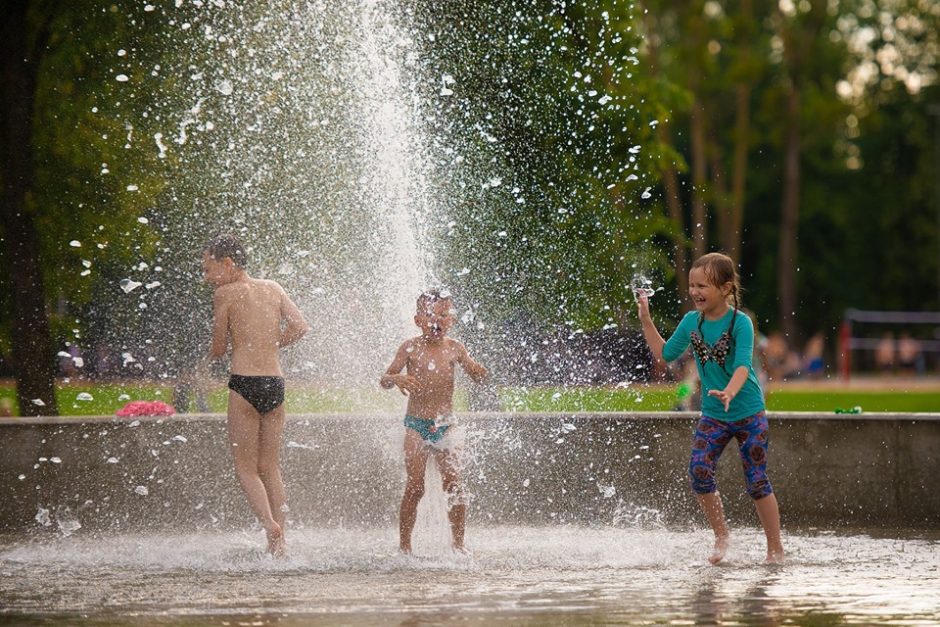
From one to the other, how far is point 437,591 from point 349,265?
212 inches

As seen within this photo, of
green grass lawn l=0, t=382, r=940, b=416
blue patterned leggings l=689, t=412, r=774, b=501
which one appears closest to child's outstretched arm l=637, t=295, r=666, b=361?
blue patterned leggings l=689, t=412, r=774, b=501

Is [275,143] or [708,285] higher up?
[275,143]

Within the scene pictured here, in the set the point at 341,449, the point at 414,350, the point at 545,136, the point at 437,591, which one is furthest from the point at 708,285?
the point at 545,136

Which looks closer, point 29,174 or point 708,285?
point 708,285

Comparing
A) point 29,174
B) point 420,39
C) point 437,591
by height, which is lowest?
point 437,591

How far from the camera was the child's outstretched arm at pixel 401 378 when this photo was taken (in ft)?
27.7

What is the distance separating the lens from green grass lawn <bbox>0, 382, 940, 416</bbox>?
11.6 metres

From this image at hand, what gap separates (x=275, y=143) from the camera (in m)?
13.5

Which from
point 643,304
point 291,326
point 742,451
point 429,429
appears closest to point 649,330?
point 643,304

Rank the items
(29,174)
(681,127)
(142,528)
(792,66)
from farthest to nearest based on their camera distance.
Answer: (681,127), (792,66), (29,174), (142,528)

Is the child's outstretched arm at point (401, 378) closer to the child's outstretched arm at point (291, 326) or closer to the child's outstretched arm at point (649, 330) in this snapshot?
the child's outstretched arm at point (291, 326)

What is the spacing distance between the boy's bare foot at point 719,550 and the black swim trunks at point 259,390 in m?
2.57

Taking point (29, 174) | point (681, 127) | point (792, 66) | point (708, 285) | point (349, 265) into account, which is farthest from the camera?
point (681, 127)

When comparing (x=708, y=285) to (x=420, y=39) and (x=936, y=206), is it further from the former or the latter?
(x=936, y=206)
